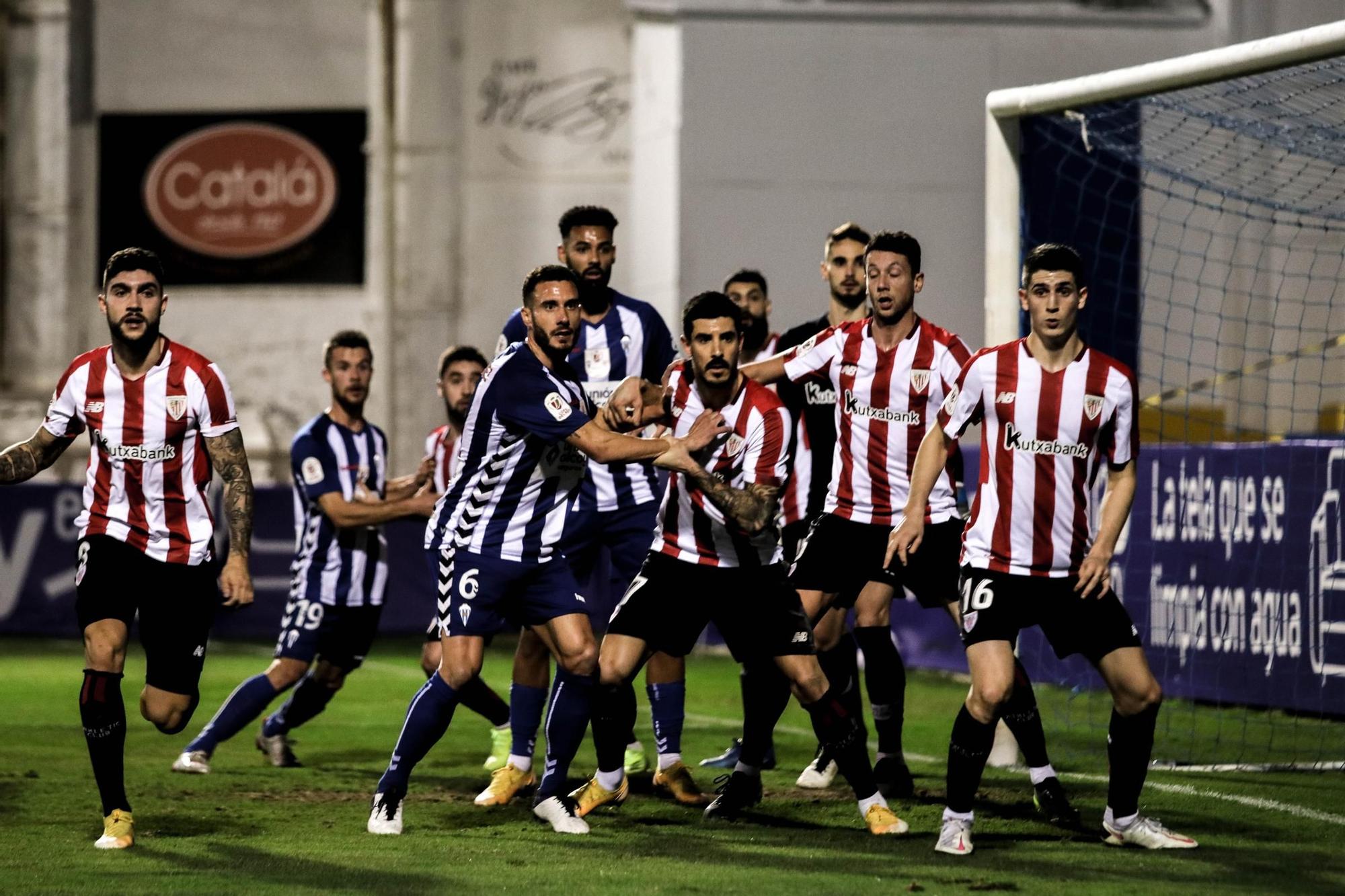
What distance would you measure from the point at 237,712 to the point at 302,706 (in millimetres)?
295

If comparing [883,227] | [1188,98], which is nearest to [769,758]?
[1188,98]

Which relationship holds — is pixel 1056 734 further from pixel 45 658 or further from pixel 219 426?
pixel 45 658

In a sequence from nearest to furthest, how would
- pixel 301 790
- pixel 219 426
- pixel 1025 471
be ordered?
pixel 1025 471, pixel 219 426, pixel 301 790

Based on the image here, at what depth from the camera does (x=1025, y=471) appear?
560 cm

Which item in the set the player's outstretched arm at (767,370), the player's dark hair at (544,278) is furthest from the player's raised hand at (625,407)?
the player's outstretched arm at (767,370)

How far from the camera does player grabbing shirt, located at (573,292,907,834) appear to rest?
598 centimetres

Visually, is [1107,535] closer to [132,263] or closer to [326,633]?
[132,263]

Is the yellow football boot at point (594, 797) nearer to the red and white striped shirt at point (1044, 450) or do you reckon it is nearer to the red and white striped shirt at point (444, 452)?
the red and white striped shirt at point (1044, 450)

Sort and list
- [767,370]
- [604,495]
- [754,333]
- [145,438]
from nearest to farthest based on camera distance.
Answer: [145,438] < [767,370] < [604,495] < [754,333]

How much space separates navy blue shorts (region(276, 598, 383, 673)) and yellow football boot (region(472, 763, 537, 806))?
4.08 ft

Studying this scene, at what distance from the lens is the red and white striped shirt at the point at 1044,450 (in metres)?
5.56

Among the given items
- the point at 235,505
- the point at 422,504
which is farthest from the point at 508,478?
the point at 422,504

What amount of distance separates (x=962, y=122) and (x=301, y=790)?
10082 millimetres

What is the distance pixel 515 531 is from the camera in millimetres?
6000
